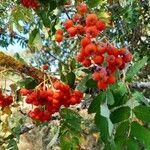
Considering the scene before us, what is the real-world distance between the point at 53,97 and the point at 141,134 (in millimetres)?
497

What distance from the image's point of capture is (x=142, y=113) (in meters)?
1.73

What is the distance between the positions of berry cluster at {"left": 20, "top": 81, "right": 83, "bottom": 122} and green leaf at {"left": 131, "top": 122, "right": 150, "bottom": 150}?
Result: 444mm

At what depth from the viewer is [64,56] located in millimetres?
5762

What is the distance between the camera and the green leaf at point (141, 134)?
1680 mm

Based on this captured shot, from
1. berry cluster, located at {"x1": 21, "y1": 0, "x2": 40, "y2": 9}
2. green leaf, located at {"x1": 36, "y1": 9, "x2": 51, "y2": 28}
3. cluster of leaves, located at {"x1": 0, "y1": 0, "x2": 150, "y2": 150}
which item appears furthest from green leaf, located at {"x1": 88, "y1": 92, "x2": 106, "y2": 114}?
berry cluster, located at {"x1": 21, "y1": 0, "x2": 40, "y2": 9}

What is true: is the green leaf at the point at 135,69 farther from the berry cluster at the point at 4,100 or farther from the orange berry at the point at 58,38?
the berry cluster at the point at 4,100

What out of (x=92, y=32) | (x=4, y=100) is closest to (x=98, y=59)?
(x=92, y=32)

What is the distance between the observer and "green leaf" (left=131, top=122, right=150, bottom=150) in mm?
1680

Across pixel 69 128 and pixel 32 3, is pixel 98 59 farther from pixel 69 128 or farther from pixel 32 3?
pixel 32 3

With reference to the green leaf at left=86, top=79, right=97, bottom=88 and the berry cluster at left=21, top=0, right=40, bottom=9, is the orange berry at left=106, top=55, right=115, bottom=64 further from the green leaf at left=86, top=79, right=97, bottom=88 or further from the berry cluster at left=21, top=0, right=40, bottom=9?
the berry cluster at left=21, top=0, right=40, bottom=9

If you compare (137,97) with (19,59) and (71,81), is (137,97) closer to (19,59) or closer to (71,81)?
(71,81)

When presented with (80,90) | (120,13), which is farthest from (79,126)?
(120,13)

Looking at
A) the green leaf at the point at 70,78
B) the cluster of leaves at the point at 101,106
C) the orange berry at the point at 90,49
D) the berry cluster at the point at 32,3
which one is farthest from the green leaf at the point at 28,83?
the orange berry at the point at 90,49

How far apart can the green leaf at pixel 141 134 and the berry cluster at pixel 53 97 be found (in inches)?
17.5
